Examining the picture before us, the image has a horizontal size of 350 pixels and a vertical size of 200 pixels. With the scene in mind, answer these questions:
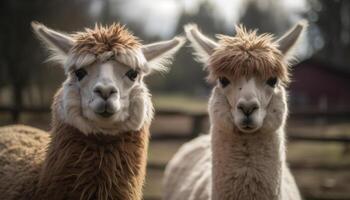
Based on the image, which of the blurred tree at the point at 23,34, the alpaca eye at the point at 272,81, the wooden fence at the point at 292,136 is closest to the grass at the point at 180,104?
the blurred tree at the point at 23,34

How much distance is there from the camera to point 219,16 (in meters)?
49.6

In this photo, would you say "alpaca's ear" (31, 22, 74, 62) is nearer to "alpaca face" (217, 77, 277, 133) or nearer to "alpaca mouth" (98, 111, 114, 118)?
"alpaca mouth" (98, 111, 114, 118)

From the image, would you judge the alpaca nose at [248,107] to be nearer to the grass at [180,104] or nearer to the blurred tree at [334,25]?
the grass at [180,104]

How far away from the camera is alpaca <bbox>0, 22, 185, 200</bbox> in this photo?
3.07m

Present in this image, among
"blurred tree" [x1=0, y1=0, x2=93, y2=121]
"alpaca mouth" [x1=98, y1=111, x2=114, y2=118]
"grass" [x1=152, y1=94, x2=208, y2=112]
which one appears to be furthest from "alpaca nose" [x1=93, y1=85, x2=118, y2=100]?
"grass" [x1=152, y1=94, x2=208, y2=112]

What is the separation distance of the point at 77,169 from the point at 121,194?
378mm

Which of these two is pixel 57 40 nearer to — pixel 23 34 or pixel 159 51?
pixel 159 51

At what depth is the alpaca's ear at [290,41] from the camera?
3.78m

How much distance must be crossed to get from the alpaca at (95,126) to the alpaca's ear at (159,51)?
0.21 metres

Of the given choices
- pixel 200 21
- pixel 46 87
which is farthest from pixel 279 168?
pixel 200 21

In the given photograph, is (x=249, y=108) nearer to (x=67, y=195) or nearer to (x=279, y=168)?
(x=279, y=168)

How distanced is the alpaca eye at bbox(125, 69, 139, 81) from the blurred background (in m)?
1.65

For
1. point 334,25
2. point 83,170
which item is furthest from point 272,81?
point 334,25

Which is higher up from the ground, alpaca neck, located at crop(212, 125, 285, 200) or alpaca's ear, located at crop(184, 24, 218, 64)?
alpaca's ear, located at crop(184, 24, 218, 64)
